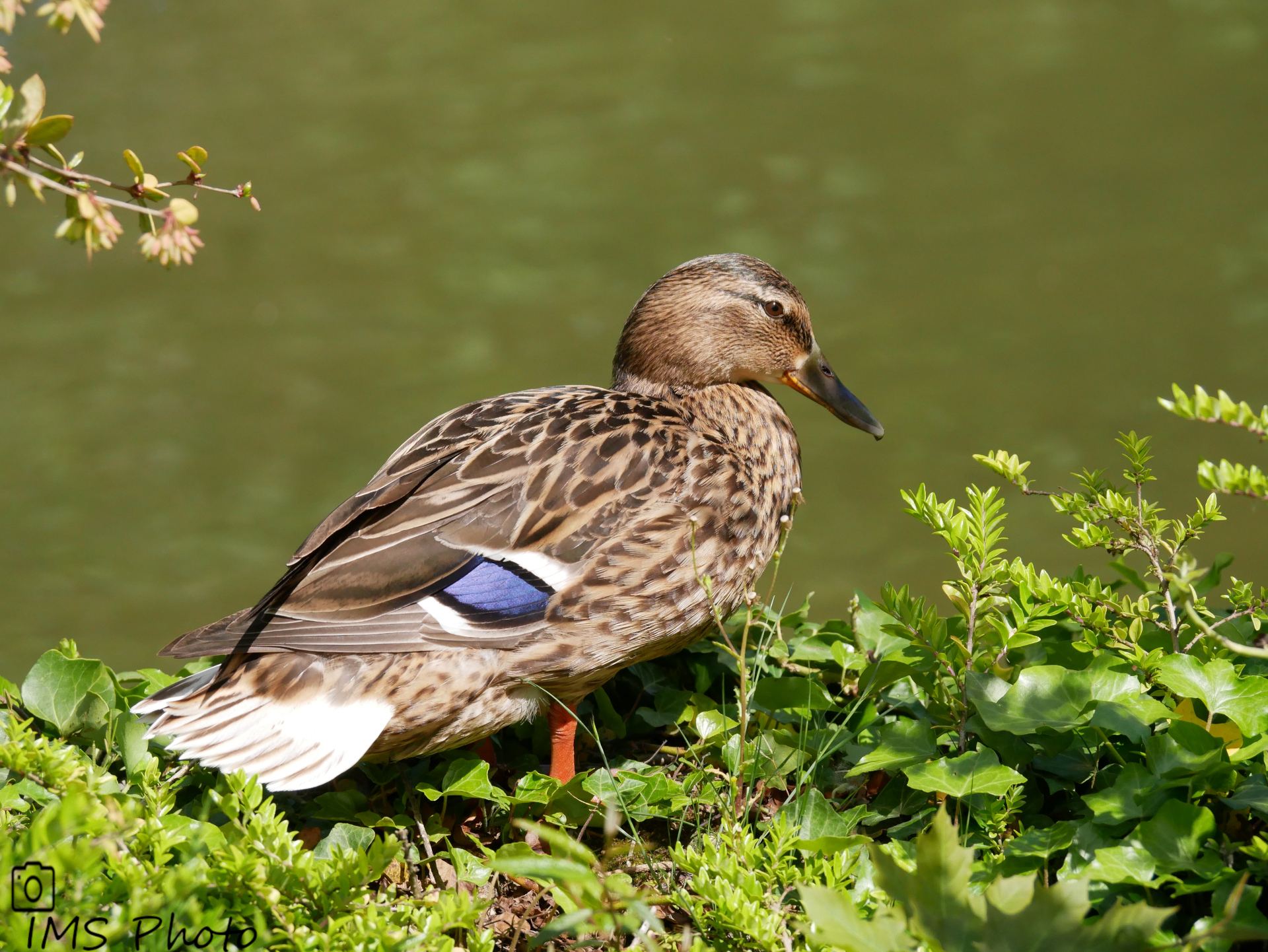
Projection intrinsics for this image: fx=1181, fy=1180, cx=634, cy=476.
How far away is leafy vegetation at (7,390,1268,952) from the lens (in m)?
1.63

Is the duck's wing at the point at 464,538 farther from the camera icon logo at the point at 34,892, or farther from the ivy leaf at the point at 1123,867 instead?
the ivy leaf at the point at 1123,867

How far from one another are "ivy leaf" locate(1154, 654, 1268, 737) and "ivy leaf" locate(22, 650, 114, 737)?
2190 millimetres

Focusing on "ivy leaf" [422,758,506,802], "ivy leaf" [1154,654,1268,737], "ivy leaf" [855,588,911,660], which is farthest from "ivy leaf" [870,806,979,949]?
"ivy leaf" [855,588,911,660]

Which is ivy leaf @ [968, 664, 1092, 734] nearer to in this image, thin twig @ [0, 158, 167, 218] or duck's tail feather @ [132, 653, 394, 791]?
duck's tail feather @ [132, 653, 394, 791]

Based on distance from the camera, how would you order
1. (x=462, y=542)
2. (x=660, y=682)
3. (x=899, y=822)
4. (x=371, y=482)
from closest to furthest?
(x=899, y=822), (x=462, y=542), (x=371, y=482), (x=660, y=682)

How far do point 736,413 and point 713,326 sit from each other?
270mm

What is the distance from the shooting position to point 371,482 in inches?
108

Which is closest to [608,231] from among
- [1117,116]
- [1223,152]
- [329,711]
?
[1117,116]

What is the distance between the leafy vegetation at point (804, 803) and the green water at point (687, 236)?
2113 millimetres

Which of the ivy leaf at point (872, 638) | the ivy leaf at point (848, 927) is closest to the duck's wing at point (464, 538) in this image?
the ivy leaf at point (872, 638)

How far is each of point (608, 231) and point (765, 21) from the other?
1.94 m

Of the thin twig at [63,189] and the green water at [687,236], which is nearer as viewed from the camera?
the thin twig at [63,189]

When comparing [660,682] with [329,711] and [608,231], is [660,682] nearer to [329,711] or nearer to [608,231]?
[329,711]

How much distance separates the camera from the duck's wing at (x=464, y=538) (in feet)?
7.88
